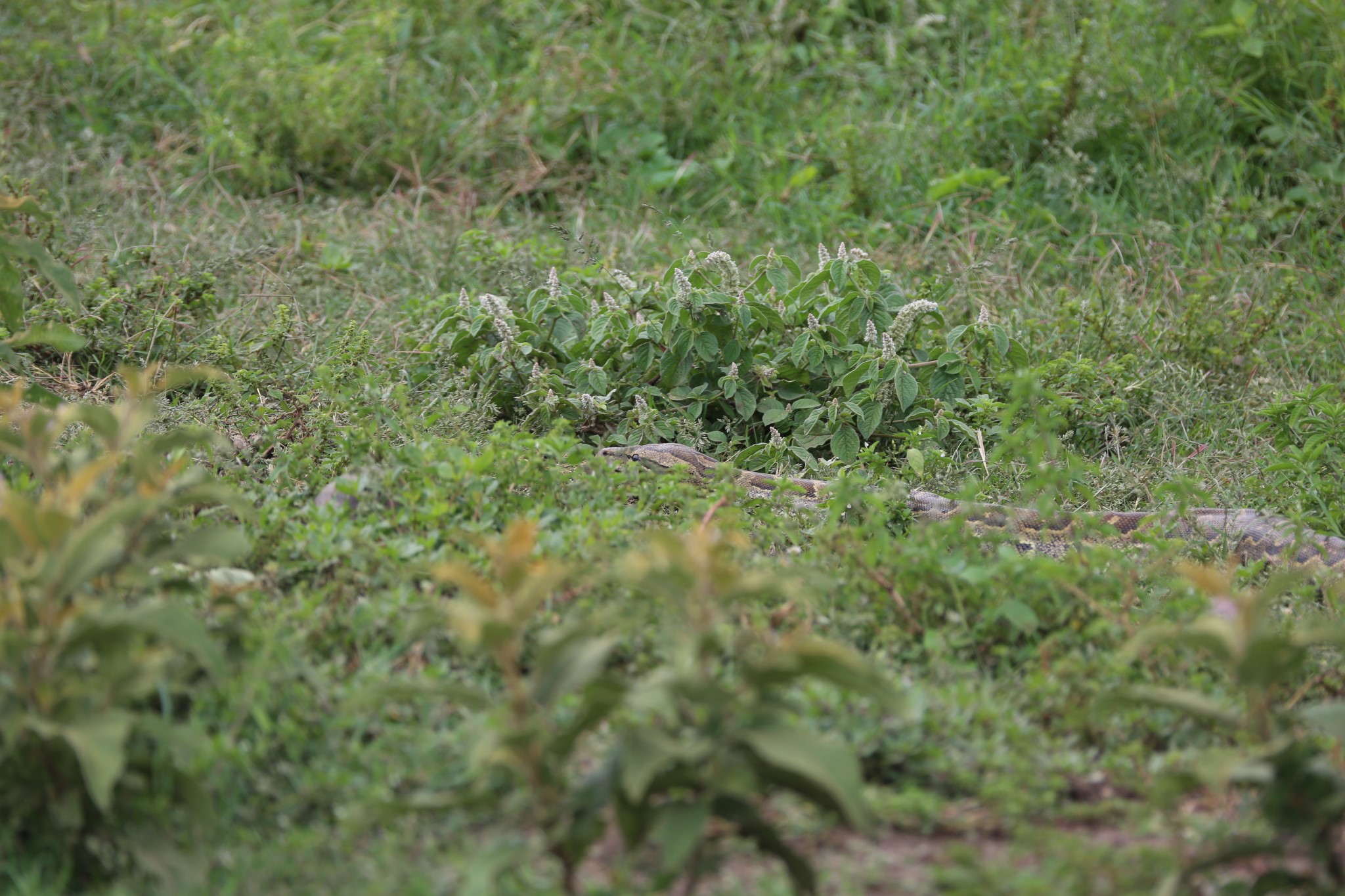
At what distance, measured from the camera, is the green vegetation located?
1943mm

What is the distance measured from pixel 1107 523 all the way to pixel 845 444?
3.14 ft

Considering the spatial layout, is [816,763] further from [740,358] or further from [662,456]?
[740,358]

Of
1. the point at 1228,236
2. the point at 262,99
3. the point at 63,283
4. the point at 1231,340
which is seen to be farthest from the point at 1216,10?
the point at 63,283

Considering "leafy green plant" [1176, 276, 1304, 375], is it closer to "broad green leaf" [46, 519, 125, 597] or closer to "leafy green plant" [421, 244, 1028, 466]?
"leafy green plant" [421, 244, 1028, 466]

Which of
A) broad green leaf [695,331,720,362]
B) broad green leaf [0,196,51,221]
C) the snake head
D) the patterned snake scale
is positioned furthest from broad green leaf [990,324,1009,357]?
broad green leaf [0,196,51,221]

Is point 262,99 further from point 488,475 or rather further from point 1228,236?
point 1228,236

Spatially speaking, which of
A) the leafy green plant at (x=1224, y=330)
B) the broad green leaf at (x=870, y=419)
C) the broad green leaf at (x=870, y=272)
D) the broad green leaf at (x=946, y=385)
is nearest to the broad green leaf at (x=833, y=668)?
the broad green leaf at (x=870, y=419)

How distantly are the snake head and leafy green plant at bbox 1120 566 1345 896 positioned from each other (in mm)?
1968

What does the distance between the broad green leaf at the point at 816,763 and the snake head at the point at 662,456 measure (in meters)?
1.95

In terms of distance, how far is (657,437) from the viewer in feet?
13.7

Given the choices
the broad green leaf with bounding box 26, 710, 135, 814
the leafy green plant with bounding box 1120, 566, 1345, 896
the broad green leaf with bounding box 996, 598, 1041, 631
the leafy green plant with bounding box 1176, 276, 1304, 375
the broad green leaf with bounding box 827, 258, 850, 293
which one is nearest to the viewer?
the broad green leaf with bounding box 26, 710, 135, 814

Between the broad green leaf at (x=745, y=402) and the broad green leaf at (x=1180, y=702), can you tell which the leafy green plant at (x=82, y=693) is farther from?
the broad green leaf at (x=745, y=402)

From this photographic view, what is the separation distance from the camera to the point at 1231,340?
16.6ft

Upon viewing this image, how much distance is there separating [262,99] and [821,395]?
394 cm
